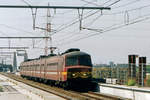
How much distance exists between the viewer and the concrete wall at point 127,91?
19.9 meters

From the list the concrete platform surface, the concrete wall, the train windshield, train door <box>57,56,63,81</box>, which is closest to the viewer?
the concrete wall

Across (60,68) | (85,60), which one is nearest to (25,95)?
(60,68)

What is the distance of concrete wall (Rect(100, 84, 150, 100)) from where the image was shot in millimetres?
19922

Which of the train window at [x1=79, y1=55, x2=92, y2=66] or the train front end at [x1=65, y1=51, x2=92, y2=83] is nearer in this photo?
the train front end at [x1=65, y1=51, x2=92, y2=83]

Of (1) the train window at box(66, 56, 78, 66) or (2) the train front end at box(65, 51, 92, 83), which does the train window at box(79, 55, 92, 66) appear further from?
(1) the train window at box(66, 56, 78, 66)

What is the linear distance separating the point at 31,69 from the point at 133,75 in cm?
2771

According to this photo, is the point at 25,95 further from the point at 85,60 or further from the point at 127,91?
the point at 85,60

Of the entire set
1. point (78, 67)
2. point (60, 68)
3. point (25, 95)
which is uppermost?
point (78, 67)

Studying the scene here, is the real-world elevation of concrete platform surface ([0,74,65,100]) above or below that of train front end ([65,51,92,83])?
below

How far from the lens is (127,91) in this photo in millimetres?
22750

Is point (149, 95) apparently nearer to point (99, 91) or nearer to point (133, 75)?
point (133, 75)

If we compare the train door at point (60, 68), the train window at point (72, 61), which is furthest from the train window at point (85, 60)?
the train door at point (60, 68)

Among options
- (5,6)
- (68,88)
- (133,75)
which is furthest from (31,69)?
(5,6)

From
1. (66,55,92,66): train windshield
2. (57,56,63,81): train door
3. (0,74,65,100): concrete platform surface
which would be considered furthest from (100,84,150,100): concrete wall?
(0,74,65,100): concrete platform surface
